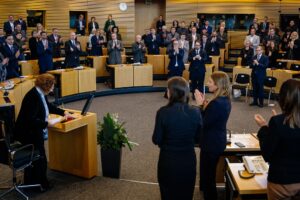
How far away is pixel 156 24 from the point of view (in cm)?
1717

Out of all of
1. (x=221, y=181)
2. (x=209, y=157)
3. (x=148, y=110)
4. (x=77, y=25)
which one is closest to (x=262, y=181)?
(x=209, y=157)

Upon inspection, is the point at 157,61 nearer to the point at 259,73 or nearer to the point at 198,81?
the point at 198,81

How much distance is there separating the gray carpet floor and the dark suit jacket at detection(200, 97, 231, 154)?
979 mm

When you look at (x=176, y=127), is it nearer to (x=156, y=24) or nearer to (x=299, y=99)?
(x=299, y=99)

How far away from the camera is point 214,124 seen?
4.22 metres

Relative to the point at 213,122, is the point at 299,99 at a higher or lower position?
higher

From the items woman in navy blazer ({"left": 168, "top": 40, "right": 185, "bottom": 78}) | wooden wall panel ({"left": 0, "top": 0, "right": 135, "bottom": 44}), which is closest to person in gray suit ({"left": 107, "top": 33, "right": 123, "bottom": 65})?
woman in navy blazer ({"left": 168, "top": 40, "right": 185, "bottom": 78})

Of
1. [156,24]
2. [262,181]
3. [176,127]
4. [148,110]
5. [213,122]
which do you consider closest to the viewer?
[176,127]

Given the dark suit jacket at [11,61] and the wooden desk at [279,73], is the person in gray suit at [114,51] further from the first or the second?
the wooden desk at [279,73]

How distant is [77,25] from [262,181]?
13040 mm

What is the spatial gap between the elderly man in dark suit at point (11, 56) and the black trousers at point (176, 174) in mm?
7554

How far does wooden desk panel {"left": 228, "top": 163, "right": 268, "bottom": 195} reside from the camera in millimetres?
3707

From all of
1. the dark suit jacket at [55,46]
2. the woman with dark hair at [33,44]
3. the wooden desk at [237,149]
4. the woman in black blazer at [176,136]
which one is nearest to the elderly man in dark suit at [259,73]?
the wooden desk at [237,149]

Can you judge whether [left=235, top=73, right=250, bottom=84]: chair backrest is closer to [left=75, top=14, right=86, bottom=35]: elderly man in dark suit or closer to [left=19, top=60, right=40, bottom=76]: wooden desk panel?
[left=19, top=60, right=40, bottom=76]: wooden desk panel
